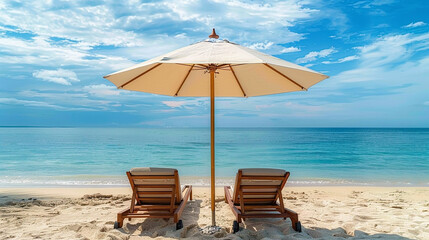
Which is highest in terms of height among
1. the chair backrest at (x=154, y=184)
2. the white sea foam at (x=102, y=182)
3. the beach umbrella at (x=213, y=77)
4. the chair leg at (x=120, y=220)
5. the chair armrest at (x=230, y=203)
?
the beach umbrella at (x=213, y=77)

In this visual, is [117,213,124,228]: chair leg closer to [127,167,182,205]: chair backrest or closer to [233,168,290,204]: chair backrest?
[127,167,182,205]: chair backrest

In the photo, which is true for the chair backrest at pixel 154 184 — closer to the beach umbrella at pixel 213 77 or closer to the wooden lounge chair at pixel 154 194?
the wooden lounge chair at pixel 154 194

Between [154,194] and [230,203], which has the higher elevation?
[154,194]

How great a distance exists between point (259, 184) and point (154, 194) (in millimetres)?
1382

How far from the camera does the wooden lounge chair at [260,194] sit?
143 inches

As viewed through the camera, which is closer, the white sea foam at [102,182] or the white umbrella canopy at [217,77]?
the white umbrella canopy at [217,77]

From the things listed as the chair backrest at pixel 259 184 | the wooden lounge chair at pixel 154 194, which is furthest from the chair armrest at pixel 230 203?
the wooden lounge chair at pixel 154 194

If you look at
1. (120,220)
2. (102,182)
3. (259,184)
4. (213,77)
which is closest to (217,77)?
(213,77)

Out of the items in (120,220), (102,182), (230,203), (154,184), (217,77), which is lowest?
(102,182)

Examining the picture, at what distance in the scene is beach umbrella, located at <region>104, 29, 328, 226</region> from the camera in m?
3.24

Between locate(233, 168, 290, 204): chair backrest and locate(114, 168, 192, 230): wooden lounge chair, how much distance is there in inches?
32.1

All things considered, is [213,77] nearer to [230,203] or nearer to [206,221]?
[230,203]

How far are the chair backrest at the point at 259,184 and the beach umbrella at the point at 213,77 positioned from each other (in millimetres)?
365

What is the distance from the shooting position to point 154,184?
148 inches
